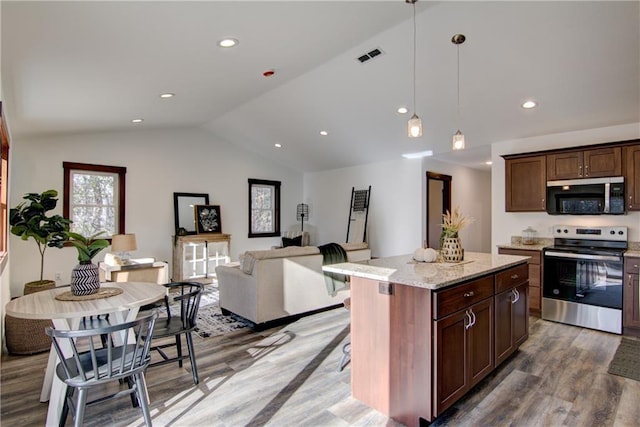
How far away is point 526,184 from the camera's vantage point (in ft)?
15.6

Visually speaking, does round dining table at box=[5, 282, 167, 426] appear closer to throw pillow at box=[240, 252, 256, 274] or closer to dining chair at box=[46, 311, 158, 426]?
dining chair at box=[46, 311, 158, 426]

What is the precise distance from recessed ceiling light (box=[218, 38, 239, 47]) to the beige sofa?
86.3 inches

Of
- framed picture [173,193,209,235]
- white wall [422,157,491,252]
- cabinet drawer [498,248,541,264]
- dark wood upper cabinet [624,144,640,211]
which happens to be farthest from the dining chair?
white wall [422,157,491,252]

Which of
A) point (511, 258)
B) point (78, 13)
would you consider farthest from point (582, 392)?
point (78, 13)

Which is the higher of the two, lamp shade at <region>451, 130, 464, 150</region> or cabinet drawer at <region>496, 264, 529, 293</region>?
lamp shade at <region>451, 130, 464, 150</region>

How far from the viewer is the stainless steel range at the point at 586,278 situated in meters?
3.81

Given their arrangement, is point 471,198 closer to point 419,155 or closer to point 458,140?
point 419,155

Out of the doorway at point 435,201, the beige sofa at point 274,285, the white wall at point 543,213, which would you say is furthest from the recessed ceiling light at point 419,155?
the beige sofa at point 274,285

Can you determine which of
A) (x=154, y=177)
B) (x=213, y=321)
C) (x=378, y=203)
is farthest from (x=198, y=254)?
(x=378, y=203)

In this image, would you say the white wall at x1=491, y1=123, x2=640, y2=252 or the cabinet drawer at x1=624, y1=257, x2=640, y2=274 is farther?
the white wall at x1=491, y1=123, x2=640, y2=252

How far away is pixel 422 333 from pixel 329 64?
3.30 m

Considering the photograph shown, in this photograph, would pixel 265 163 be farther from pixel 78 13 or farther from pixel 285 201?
pixel 78 13

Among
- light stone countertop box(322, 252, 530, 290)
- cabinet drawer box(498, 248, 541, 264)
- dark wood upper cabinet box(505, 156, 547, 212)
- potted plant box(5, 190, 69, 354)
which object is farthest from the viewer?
dark wood upper cabinet box(505, 156, 547, 212)

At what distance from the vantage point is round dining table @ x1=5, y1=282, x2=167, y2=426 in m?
2.03
